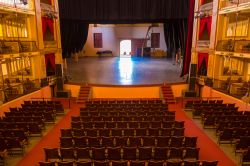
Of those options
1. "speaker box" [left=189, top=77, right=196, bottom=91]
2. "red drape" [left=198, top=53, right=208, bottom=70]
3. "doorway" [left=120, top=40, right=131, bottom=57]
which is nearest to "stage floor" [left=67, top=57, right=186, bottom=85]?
"speaker box" [left=189, top=77, right=196, bottom=91]

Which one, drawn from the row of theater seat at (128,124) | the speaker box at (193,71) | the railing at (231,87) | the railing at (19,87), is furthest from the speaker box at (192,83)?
the railing at (19,87)

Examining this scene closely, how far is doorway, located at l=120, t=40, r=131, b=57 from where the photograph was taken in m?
35.6

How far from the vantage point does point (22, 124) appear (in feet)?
33.9

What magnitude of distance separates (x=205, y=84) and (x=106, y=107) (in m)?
8.83

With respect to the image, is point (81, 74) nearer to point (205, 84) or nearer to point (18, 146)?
point (205, 84)

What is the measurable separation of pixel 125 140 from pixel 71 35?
19.0 m

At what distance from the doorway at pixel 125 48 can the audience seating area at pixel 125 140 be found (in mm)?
22983

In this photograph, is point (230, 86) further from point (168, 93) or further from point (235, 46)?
point (168, 93)

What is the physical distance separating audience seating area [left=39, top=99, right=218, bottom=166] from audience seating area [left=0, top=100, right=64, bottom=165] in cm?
167

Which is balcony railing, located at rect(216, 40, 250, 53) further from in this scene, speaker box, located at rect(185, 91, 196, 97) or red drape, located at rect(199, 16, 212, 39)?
speaker box, located at rect(185, 91, 196, 97)

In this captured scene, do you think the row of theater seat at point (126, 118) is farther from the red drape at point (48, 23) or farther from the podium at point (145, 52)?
the podium at point (145, 52)

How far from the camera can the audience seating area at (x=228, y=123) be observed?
8.44 m

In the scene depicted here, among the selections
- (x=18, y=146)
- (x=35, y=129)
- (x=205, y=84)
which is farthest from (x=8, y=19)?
(x=205, y=84)

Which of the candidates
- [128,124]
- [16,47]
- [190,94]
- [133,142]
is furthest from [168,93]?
[16,47]
